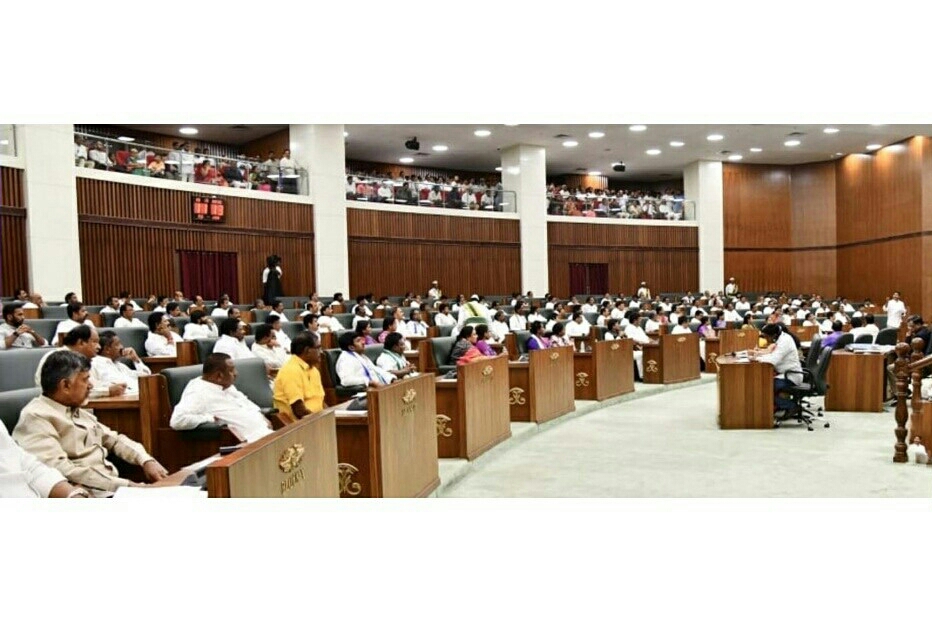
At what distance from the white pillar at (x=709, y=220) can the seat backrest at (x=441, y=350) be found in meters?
18.3

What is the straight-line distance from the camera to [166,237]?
567 inches

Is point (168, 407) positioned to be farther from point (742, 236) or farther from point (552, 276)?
point (742, 236)

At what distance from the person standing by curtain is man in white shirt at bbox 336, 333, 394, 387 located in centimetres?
969

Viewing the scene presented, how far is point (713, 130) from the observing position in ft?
65.5

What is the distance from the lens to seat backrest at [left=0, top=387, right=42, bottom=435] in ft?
11.2

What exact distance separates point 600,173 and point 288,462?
2556 cm

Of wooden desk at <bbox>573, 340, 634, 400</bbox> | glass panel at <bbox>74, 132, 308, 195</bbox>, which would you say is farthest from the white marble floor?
glass panel at <bbox>74, 132, 308, 195</bbox>

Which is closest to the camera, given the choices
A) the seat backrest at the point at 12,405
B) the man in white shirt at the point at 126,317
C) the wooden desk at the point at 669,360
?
the seat backrest at the point at 12,405

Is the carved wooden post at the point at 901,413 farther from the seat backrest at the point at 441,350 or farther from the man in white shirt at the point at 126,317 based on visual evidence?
the man in white shirt at the point at 126,317

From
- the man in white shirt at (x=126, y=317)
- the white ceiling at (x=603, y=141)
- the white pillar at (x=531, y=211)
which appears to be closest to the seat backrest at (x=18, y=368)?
the man in white shirt at (x=126, y=317)

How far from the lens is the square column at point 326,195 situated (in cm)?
1656

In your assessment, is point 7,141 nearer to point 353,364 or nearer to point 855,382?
point 353,364

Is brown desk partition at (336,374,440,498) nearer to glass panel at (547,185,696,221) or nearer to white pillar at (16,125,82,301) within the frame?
white pillar at (16,125,82,301)
